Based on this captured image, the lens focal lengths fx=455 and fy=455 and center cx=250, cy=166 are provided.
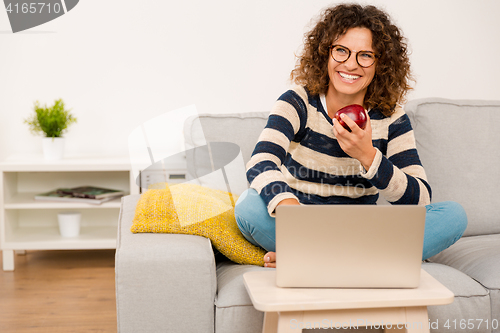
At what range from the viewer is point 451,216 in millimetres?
1293

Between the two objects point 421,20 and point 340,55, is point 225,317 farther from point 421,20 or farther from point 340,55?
point 421,20

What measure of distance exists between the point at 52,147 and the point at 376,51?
1.77 m

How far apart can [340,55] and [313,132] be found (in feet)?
0.84

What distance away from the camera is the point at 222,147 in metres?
1.70

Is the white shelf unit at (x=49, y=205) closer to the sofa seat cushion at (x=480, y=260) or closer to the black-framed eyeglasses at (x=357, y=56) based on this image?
the black-framed eyeglasses at (x=357, y=56)

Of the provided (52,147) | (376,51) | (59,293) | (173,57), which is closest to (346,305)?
(376,51)

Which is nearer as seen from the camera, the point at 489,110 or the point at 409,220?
the point at 409,220

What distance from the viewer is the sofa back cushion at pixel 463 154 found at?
1726mm

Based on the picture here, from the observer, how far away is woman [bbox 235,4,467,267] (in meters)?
1.29

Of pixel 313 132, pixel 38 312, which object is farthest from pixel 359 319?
pixel 38 312

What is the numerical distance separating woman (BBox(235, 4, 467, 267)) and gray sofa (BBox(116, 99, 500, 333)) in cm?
14

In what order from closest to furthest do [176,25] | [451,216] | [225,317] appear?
[225,317]
[451,216]
[176,25]

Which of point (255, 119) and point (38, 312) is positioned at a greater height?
point (255, 119)

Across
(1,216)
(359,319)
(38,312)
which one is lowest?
(38,312)
